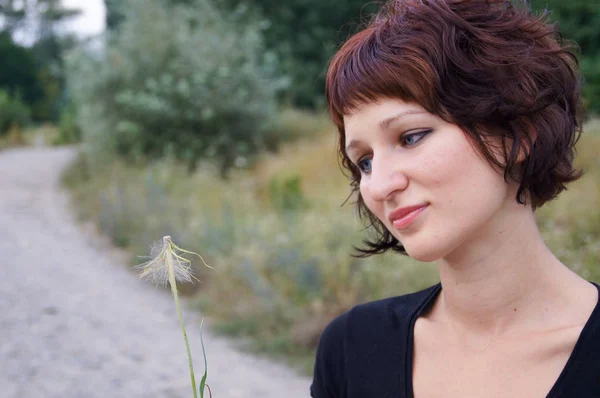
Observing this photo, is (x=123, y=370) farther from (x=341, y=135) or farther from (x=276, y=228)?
(x=341, y=135)

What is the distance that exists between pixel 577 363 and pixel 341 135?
26.0 inches

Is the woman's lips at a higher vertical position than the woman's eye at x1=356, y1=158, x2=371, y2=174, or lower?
lower

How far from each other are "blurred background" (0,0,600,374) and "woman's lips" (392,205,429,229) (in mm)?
565

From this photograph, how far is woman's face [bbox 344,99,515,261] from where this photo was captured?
4.22ft

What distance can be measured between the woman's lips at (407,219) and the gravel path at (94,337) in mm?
3515

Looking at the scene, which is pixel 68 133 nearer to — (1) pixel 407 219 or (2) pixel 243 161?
(2) pixel 243 161

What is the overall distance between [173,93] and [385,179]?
1192 cm

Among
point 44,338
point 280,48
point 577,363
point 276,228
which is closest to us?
point 577,363

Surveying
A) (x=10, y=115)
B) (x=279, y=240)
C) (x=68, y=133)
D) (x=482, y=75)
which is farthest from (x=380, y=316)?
(x=10, y=115)

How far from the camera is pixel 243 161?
12812 millimetres

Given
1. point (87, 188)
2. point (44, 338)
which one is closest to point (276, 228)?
point (44, 338)

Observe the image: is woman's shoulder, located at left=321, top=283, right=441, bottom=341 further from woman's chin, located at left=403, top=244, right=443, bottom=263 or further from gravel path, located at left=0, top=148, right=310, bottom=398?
gravel path, located at left=0, top=148, right=310, bottom=398

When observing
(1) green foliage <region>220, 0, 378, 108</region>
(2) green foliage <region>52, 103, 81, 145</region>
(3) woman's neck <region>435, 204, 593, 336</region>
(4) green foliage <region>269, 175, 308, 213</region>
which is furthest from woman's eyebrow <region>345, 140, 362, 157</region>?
(2) green foliage <region>52, 103, 81, 145</region>

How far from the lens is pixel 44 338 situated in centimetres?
561
